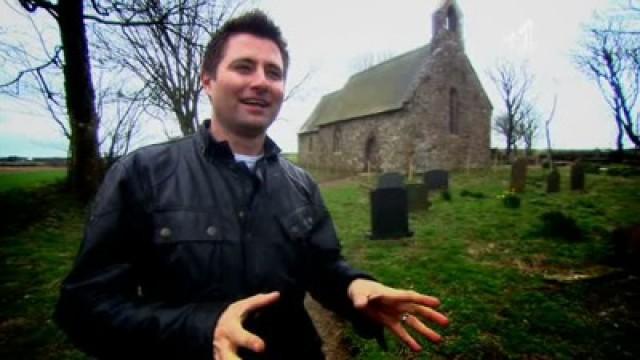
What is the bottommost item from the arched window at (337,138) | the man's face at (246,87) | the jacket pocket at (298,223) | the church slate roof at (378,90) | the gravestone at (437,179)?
the gravestone at (437,179)

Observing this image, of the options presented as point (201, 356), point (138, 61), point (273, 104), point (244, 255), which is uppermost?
point (138, 61)

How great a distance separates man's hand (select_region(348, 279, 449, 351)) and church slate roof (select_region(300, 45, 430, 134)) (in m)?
26.9

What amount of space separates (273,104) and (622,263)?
766cm

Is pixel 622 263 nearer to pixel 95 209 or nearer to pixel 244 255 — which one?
pixel 244 255

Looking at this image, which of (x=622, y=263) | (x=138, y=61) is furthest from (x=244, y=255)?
(x=138, y=61)

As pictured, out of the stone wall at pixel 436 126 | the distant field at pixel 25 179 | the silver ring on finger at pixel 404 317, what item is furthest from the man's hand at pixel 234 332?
the stone wall at pixel 436 126

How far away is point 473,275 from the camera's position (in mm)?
7012

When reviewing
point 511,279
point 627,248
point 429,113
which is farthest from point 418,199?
point 429,113

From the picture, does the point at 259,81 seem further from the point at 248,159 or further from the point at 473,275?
the point at 473,275

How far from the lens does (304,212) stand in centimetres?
217

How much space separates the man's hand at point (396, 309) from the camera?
1.81 metres

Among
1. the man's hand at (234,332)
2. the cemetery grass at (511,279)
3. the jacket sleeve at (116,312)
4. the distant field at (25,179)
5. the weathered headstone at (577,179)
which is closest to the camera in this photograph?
the man's hand at (234,332)

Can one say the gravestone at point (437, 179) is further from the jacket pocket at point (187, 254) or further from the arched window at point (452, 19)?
the jacket pocket at point (187, 254)

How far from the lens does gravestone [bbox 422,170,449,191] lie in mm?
18984
